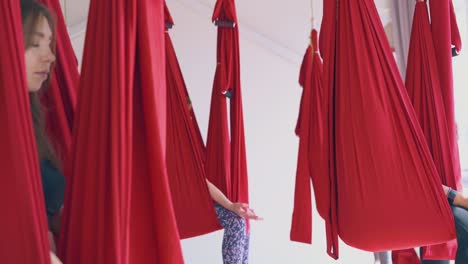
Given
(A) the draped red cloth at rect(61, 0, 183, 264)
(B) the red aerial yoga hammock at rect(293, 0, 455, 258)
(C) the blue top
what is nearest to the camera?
(A) the draped red cloth at rect(61, 0, 183, 264)

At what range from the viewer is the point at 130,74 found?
30.4 inches

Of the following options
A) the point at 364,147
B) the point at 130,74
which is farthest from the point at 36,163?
the point at 364,147

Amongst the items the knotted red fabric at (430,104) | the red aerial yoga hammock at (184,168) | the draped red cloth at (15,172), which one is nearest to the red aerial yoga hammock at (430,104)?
the knotted red fabric at (430,104)

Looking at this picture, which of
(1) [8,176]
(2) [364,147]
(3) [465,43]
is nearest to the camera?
(1) [8,176]

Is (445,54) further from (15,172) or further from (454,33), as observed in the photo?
(15,172)

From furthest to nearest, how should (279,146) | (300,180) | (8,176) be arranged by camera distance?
(279,146), (300,180), (8,176)

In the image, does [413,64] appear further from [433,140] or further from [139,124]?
[139,124]

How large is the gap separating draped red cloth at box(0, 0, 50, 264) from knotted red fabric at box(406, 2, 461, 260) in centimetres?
106

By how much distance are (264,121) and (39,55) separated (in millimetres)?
2078

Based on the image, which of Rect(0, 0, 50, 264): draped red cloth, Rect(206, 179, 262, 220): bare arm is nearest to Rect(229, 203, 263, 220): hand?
Rect(206, 179, 262, 220): bare arm

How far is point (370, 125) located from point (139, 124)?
0.62 meters

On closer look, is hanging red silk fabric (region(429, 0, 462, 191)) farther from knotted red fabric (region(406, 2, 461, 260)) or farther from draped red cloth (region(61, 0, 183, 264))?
draped red cloth (region(61, 0, 183, 264))

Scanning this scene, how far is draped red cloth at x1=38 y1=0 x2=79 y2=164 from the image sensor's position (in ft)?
3.20

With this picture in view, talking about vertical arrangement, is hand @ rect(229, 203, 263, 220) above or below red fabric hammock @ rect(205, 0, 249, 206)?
below
